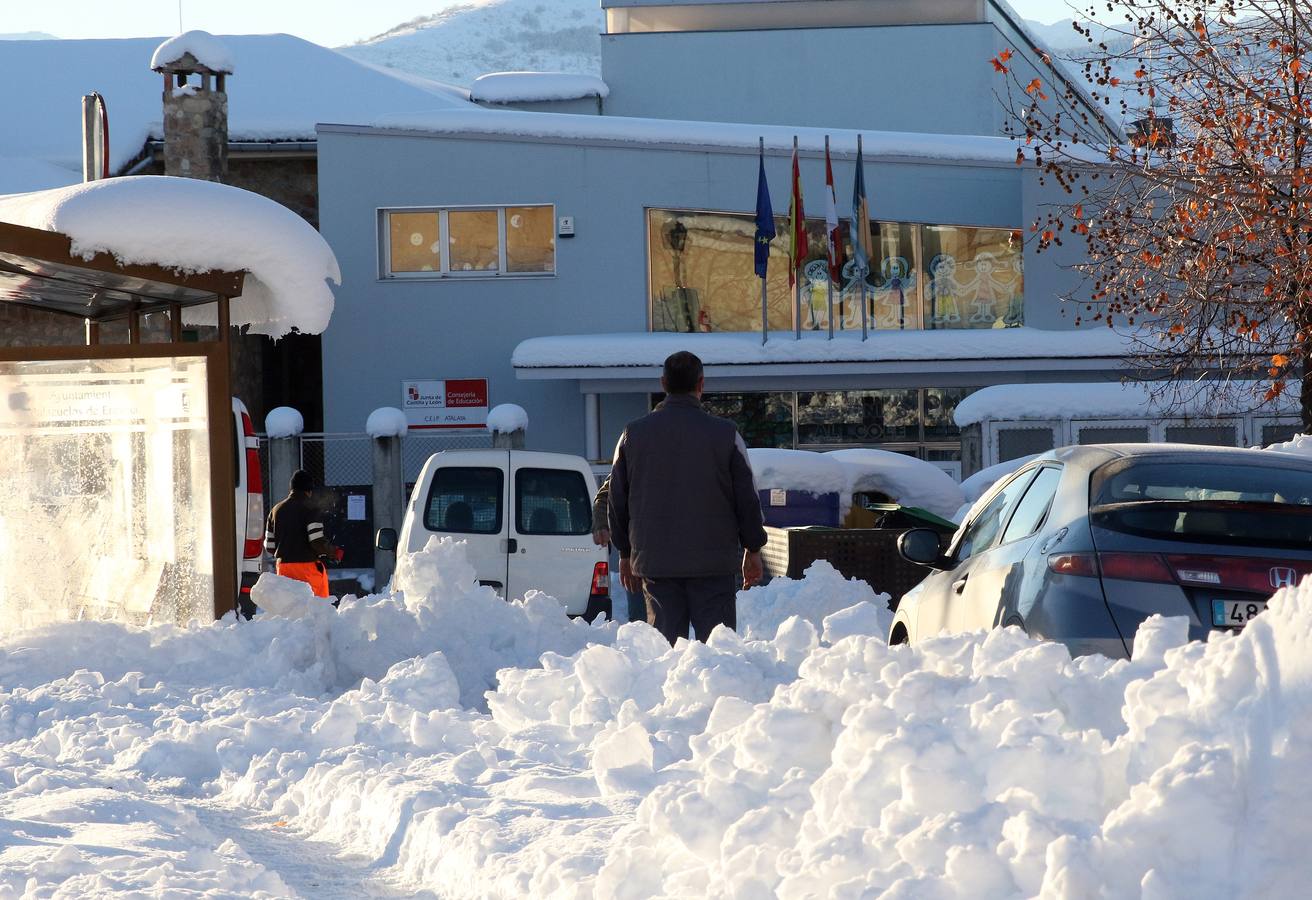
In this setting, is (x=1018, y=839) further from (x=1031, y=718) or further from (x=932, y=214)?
(x=932, y=214)

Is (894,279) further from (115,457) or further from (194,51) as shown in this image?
(115,457)

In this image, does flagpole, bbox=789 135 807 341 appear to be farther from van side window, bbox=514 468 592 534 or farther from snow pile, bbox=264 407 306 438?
van side window, bbox=514 468 592 534

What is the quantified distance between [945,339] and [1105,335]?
7.87ft

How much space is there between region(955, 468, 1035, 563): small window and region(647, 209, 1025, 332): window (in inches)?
761

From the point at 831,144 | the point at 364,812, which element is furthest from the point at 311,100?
the point at 364,812

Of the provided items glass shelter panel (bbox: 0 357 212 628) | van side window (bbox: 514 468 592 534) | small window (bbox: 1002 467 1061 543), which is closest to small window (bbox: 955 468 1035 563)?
small window (bbox: 1002 467 1061 543)

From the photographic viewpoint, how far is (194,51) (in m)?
27.3

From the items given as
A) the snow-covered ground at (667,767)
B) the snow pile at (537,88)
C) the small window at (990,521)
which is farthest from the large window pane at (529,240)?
the small window at (990,521)

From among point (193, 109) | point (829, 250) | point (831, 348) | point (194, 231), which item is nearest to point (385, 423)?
point (831, 348)

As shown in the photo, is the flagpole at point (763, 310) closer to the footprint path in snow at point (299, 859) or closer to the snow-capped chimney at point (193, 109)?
the snow-capped chimney at point (193, 109)

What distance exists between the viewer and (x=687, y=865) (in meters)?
4.09

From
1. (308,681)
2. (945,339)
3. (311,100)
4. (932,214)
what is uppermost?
(311,100)

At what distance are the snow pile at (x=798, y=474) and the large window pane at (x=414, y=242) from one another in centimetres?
1121

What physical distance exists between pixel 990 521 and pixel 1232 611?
1855 mm
